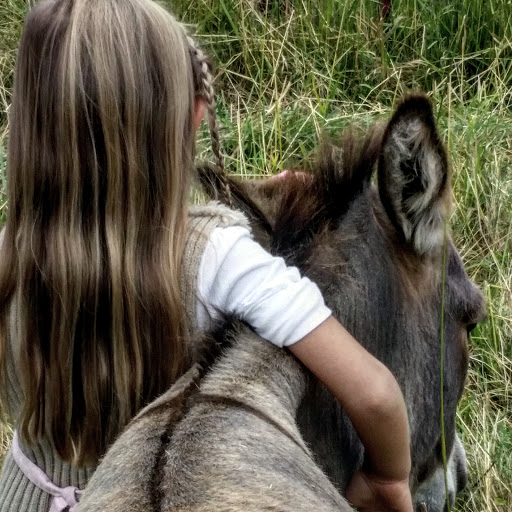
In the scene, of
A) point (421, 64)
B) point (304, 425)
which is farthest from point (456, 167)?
point (304, 425)

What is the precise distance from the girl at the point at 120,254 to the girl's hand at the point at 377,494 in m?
0.05

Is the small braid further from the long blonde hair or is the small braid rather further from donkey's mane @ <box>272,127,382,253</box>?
donkey's mane @ <box>272,127,382,253</box>

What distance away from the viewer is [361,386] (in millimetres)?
1851

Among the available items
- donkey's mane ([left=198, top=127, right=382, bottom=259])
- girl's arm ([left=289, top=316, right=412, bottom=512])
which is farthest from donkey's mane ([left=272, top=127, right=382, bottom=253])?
girl's arm ([left=289, top=316, right=412, bottom=512])

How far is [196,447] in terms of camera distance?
1.41m

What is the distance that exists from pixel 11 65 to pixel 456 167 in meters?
2.61

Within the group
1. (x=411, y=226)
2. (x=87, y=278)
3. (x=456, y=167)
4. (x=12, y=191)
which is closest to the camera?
(x=87, y=278)

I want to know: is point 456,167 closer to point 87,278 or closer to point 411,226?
point 411,226

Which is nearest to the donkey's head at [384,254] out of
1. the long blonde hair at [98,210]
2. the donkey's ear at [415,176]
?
the donkey's ear at [415,176]

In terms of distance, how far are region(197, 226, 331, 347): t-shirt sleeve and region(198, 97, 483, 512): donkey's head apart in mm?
208

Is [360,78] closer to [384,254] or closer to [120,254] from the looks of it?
[384,254]

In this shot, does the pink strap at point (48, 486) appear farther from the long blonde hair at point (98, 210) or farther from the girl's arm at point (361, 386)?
the girl's arm at point (361, 386)

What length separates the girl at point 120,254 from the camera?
187cm

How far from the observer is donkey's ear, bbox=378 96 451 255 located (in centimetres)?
201
